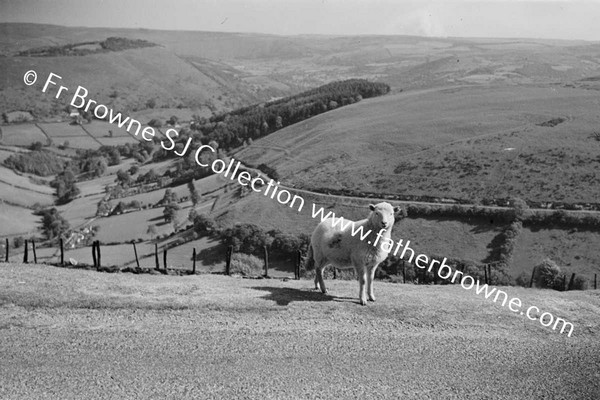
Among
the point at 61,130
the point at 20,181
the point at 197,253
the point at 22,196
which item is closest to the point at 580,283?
the point at 197,253

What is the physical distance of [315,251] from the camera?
2173 centimetres

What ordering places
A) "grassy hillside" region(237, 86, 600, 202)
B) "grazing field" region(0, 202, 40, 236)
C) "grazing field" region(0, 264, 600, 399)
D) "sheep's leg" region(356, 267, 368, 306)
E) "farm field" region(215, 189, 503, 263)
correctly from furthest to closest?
1. "grazing field" region(0, 202, 40, 236)
2. "grassy hillside" region(237, 86, 600, 202)
3. "farm field" region(215, 189, 503, 263)
4. "sheep's leg" region(356, 267, 368, 306)
5. "grazing field" region(0, 264, 600, 399)

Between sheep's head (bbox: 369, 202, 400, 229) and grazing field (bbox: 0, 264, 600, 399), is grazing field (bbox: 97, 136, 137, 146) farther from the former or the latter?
sheep's head (bbox: 369, 202, 400, 229)

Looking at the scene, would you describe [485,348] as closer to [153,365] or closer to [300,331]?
[300,331]

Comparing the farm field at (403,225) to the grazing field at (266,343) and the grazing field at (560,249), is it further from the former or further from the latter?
the grazing field at (266,343)

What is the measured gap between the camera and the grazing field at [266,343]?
13805 mm

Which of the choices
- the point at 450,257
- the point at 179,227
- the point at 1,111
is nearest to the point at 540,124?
the point at 450,257

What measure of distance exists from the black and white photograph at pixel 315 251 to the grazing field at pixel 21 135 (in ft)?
3.74

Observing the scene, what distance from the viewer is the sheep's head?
19.6 m

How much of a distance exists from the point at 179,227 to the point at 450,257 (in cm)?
5375

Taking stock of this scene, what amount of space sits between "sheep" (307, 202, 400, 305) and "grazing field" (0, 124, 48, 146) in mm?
180550

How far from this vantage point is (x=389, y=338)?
1689 centimetres

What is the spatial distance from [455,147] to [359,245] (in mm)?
104369

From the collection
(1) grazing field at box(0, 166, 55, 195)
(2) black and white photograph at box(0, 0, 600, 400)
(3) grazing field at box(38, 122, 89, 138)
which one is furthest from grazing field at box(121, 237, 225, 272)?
(3) grazing field at box(38, 122, 89, 138)
